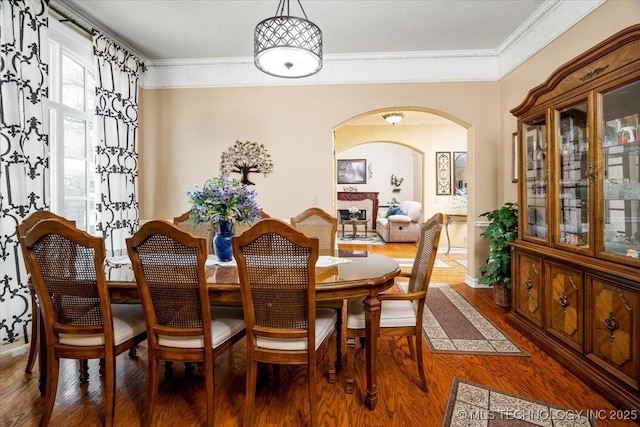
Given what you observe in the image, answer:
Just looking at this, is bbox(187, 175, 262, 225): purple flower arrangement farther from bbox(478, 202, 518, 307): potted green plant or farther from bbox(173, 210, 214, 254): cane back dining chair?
bbox(478, 202, 518, 307): potted green plant

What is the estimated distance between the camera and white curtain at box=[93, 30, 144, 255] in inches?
134

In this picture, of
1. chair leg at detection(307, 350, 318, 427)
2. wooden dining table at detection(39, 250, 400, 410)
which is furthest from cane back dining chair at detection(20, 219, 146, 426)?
chair leg at detection(307, 350, 318, 427)

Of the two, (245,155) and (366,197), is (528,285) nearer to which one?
(245,155)

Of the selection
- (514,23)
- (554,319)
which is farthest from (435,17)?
(554,319)

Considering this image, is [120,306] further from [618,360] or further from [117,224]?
[618,360]

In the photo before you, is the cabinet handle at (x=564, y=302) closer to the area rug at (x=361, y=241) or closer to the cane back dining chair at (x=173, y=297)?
the cane back dining chair at (x=173, y=297)

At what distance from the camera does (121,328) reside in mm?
1768

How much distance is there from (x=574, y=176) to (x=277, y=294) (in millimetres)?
2164

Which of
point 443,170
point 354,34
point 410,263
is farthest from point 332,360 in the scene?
point 443,170

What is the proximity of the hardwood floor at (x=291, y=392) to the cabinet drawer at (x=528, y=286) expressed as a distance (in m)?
0.31

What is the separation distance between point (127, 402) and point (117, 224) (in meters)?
2.23

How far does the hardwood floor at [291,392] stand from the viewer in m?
1.74

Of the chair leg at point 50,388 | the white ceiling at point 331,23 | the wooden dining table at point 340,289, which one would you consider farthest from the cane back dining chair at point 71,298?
the white ceiling at point 331,23

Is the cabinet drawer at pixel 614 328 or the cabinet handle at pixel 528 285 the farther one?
the cabinet handle at pixel 528 285
